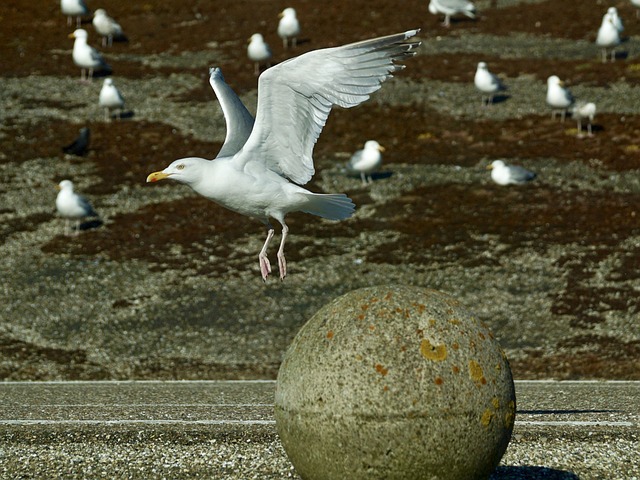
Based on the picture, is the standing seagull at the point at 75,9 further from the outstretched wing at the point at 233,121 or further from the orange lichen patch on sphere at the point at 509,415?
the orange lichen patch on sphere at the point at 509,415

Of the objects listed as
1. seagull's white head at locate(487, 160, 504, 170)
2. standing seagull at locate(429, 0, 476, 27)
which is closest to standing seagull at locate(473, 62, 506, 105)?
seagull's white head at locate(487, 160, 504, 170)

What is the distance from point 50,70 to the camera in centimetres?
4834

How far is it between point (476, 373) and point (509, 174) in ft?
83.5

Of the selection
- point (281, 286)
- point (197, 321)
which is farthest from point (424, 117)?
point (197, 321)

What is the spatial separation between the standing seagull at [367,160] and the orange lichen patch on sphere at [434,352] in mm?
25573

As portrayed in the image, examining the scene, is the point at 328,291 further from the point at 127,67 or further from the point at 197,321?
the point at 127,67

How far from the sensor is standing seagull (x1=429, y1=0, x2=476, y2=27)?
172 feet

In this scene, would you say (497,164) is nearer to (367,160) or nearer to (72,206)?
(367,160)

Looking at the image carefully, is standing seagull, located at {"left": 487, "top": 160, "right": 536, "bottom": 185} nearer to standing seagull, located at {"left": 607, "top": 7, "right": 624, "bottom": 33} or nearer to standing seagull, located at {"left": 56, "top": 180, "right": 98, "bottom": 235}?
standing seagull, located at {"left": 56, "top": 180, "right": 98, "bottom": 235}

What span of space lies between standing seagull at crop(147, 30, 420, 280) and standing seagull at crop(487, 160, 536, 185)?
20.8 m

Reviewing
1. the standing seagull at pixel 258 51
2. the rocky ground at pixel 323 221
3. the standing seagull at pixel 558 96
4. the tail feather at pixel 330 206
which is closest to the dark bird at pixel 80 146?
the rocky ground at pixel 323 221

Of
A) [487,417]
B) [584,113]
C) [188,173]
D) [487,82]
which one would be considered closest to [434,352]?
[487,417]

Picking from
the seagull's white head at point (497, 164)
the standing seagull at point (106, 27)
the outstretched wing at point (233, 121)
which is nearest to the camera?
the outstretched wing at point (233, 121)

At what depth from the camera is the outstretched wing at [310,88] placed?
43.0ft
